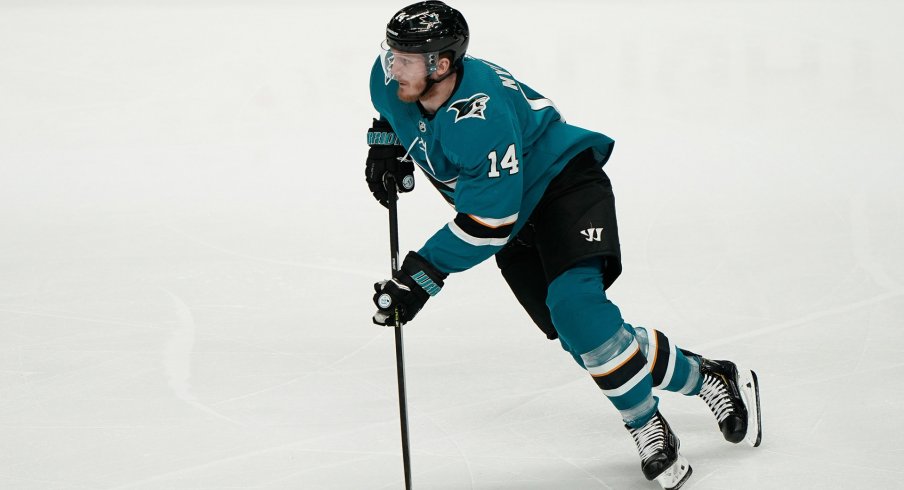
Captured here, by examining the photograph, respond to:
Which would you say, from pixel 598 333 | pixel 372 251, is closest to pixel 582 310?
pixel 598 333

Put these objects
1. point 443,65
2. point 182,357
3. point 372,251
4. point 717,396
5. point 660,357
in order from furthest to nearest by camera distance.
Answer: point 372,251 → point 182,357 → point 717,396 → point 660,357 → point 443,65

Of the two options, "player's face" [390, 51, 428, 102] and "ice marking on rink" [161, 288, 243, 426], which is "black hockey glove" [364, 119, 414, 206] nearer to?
"player's face" [390, 51, 428, 102]

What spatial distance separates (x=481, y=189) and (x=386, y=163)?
0.57 meters

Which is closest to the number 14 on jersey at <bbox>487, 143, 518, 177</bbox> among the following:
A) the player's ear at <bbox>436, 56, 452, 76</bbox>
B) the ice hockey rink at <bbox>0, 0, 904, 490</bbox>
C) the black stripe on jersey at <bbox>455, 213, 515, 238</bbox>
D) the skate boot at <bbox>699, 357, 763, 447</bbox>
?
the black stripe on jersey at <bbox>455, 213, 515, 238</bbox>

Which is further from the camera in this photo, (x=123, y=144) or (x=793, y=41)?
(x=793, y=41)

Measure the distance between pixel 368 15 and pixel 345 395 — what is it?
500cm

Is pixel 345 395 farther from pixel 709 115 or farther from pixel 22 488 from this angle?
pixel 709 115

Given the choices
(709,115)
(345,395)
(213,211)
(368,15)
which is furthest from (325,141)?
(345,395)

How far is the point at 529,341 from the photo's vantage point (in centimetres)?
407

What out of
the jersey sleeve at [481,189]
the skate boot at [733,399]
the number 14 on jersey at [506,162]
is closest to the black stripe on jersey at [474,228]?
the jersey sleeve at [481,189]

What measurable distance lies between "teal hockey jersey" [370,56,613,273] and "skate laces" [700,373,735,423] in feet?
2.54

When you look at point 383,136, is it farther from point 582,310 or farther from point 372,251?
point 372,251

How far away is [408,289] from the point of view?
2752mm

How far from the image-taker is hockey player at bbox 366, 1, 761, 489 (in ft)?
8.95
